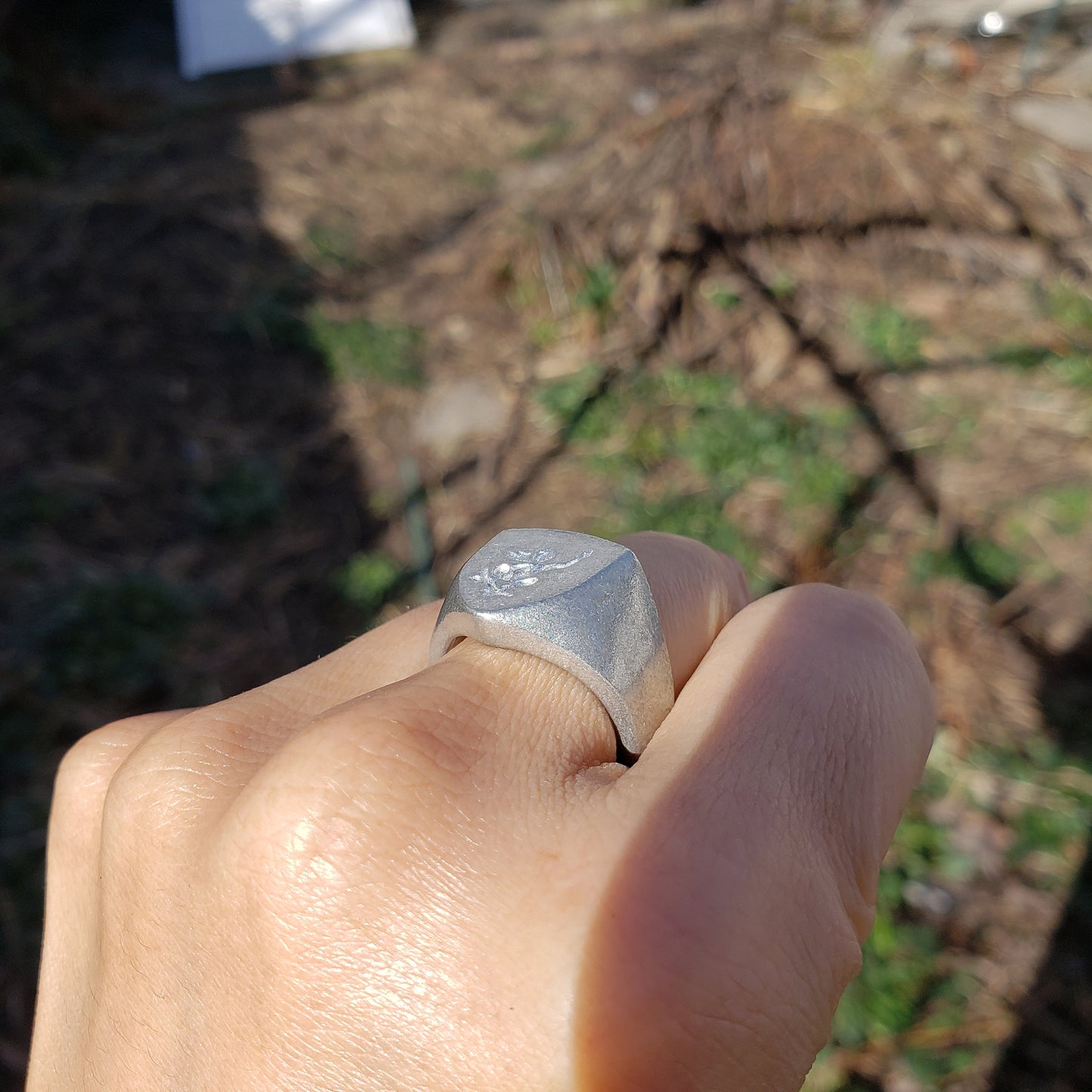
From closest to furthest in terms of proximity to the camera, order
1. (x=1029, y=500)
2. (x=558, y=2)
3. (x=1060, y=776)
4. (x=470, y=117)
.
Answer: (x=1060, y=776) < (x=1029, y=500) < (x=470, y=117) < (x=558, y=2)

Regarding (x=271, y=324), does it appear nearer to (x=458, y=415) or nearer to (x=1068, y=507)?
(x=458, y=415)

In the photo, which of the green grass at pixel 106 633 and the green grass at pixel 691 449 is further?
the green grass at pixel 691 449

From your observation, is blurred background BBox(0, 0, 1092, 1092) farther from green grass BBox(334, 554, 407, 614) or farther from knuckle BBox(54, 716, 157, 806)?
knuckle BBox(54, 716, 157, 806)

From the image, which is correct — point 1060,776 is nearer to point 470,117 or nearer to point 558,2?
point 470,117

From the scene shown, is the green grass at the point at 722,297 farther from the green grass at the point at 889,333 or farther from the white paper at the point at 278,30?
the white paper at the point at 278,30

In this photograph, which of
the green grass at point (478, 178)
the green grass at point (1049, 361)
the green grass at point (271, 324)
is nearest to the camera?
the green grass at point (1049, 361)

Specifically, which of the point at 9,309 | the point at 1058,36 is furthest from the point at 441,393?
the point at 1058,36

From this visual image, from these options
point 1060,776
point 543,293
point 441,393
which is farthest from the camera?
point 543,293

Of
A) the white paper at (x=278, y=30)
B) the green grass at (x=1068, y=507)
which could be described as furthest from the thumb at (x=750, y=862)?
the white paper at (x=278, y=30)
